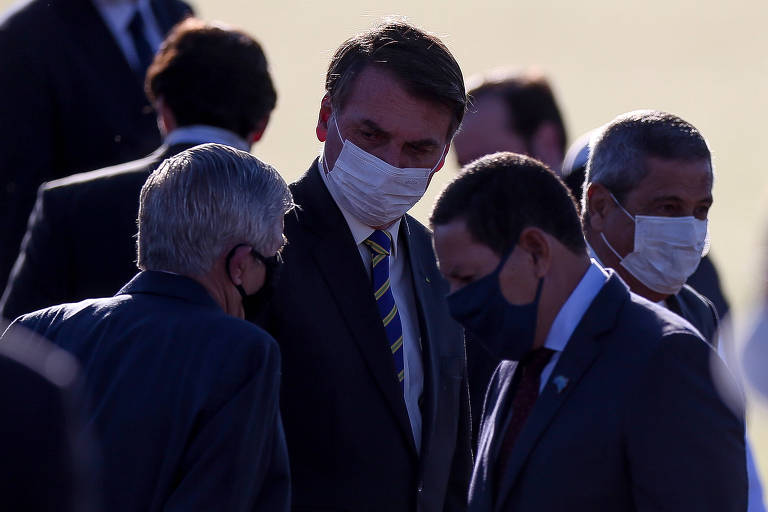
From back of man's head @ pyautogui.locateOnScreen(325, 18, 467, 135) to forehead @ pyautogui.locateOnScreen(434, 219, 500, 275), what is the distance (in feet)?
2.80

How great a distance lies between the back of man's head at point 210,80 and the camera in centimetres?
454

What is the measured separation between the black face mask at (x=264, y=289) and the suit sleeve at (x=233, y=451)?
35 cm

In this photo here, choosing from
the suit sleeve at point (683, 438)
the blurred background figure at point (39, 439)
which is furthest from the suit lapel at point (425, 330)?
the blurred background figure at point (39, 439)

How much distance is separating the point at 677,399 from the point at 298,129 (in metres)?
18.8

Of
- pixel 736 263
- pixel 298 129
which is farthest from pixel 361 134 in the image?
pixel 298 129

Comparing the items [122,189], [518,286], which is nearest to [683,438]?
[518,286]

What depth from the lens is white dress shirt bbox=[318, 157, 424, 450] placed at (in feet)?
12.8

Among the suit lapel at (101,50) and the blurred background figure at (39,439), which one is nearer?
→ the blurred background figure at (39,439)

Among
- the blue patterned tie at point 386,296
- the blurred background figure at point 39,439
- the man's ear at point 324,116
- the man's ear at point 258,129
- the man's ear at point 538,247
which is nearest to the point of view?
the blurred background figure at point 39,439

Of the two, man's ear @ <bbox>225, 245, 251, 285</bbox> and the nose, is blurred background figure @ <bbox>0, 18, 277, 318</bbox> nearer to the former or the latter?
the nose

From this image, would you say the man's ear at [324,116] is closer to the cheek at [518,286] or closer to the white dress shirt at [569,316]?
the cheek at [518,286]

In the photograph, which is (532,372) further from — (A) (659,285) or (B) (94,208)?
(B) (94,208)

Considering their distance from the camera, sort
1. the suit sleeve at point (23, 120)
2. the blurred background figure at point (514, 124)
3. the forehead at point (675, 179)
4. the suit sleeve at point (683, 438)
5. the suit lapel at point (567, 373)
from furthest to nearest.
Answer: the blurred background figure at point (514, 124)
the suit sleeve at point (23, 120)
the forehead at point (675, 179)
the suit lapel at point (567, 373)
the suit sleeve at point (683, 438)

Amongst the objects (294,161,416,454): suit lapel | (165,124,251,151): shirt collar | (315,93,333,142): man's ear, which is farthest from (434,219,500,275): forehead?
(165,124,251,151): shirt collar
